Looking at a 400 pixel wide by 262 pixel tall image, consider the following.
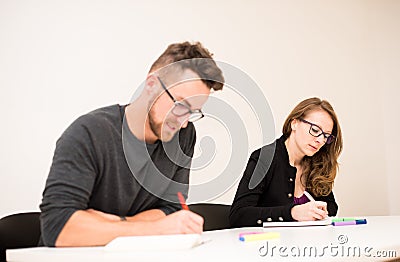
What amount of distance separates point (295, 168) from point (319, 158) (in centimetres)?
18

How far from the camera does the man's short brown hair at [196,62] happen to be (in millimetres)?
1461

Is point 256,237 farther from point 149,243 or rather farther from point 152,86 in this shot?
point 152,86

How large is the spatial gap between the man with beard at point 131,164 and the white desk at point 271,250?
2.9 inches

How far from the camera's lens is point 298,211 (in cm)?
197

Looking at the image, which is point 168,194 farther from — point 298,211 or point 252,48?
point 252,48

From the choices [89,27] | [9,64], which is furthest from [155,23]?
[9,64]

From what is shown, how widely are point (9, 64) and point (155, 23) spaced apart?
0.73m

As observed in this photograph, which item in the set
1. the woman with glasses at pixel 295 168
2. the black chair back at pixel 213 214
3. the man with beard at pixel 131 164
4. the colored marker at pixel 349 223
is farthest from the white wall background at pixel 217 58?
the colored marker at pixel 349 223

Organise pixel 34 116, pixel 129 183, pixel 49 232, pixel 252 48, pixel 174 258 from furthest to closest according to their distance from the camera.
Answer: pixel 252 48
pixel 34 116
pixel 129 183
pixel 49 232
pixel 174 258

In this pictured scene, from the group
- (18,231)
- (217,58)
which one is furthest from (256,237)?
(217,58)

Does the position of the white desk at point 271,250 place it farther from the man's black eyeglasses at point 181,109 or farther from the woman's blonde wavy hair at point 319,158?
the woman's blonde wavy hair at point 319,158

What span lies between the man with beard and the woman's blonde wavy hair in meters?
0.81

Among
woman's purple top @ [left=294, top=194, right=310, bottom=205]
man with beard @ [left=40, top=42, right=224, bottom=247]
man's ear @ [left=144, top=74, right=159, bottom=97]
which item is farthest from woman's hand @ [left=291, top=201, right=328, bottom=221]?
man's ear @ [left=144, top=74, right=159, bottom=97]

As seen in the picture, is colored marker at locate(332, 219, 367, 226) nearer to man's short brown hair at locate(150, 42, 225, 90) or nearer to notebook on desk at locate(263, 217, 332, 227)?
notebook on desk at locate(263, 217, 332, 227)
